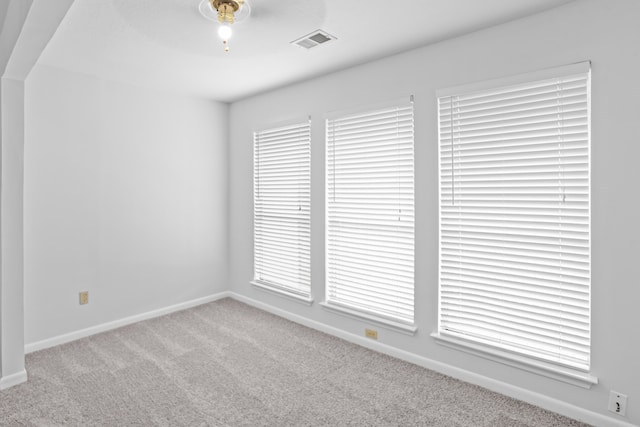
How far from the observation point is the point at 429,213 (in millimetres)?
2834

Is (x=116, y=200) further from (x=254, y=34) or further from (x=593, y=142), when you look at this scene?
(x=593, y=142)

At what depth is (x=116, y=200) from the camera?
3.71 meters

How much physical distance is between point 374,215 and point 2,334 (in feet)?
→ 9.62

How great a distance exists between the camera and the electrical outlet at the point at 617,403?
205 centimetres

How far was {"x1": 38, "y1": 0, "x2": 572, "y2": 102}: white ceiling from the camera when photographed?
223 centimetres

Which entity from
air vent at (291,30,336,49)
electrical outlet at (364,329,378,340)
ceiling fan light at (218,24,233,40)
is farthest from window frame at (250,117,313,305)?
ceiling fan light at (218,24,233,40)

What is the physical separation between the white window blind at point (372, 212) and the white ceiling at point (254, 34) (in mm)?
573

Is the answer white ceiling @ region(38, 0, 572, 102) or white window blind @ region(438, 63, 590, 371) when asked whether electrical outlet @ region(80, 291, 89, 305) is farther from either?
white window blind @ region(438, 63, 590, 371)

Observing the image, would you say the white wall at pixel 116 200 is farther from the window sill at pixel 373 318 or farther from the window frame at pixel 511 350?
the window frame at pixel 511 350

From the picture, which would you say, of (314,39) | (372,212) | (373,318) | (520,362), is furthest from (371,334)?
(314,39)

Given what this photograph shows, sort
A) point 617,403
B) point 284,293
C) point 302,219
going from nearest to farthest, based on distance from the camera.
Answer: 1. point 617,403
2. point 302,219
3. point 284,293

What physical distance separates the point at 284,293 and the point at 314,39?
2562mm

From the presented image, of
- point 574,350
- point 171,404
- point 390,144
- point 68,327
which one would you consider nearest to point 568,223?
point 574,350

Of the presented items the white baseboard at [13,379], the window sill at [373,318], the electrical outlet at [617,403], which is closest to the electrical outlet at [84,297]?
the white baseboard at [13,379]
